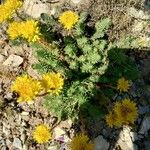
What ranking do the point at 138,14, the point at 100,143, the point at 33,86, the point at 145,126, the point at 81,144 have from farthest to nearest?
1. the point at 138,14
2. the point at 145,126
3. the point at 100,143
4. the point at 81,144
5. the point at 33,86

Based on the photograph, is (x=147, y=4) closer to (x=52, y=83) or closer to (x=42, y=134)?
(x=52, y=83)

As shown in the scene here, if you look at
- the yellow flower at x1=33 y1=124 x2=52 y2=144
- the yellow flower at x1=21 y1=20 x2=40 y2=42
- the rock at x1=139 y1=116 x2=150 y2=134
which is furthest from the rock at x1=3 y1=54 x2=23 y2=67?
the rock at x1=139 y1=116 x2=150 y2=134

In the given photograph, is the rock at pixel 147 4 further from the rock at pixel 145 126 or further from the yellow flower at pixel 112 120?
the yellow flower at pixel 112 120

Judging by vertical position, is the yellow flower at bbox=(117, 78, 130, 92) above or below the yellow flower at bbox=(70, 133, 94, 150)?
above

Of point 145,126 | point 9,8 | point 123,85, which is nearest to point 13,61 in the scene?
point 9,8

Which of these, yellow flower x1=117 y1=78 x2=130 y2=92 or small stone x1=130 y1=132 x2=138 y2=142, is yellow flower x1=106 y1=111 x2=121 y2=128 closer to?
yellow flower x1=117 y1=78 x2=130 y2=92

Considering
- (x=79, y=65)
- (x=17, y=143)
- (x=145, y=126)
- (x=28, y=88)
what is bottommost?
(x=17, y=143)

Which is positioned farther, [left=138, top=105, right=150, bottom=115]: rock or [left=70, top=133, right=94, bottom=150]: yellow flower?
[left=138, top=105, right=150, bottom=115]: rock

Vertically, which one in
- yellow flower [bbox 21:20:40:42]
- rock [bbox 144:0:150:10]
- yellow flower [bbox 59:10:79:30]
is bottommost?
yellow flower [bbox 21:20:40:42]

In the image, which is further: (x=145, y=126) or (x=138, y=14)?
(x=138, y=14)
